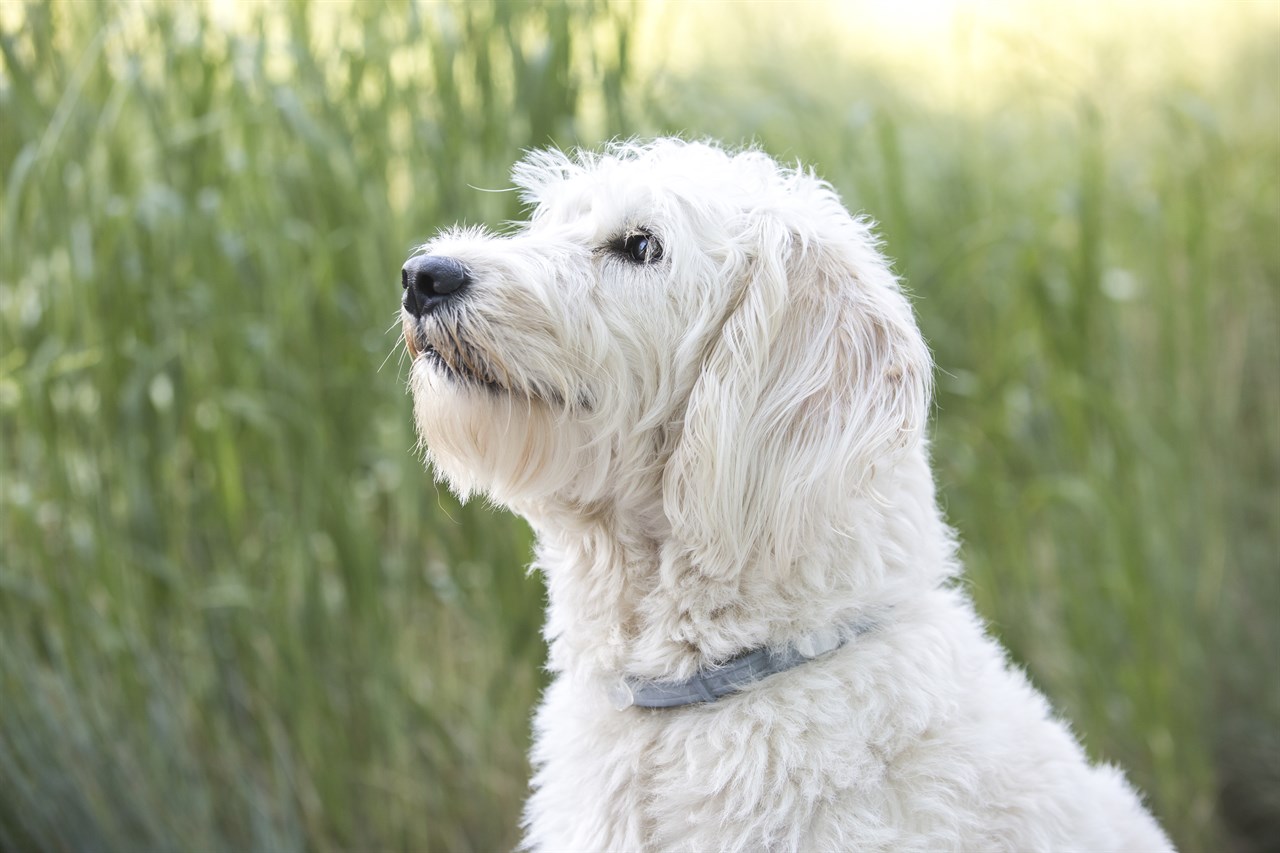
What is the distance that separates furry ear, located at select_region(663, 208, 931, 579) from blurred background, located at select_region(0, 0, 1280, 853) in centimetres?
83

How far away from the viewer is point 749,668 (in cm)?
198

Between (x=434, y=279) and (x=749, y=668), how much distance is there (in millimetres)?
844

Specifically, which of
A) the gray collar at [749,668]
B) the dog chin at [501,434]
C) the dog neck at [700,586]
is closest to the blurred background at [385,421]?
the dog chin at [501,434]

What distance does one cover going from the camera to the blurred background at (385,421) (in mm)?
3111

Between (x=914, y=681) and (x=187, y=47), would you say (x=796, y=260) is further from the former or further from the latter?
(x=187, y=47)

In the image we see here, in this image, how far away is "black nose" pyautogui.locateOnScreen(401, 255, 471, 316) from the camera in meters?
1.99

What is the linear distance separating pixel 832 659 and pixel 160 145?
2.49 m

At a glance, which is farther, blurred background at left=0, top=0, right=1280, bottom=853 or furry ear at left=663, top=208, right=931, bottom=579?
blurred background at left=0, top=0, right=1280, bottom=853

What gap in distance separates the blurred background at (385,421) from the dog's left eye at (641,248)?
623 mm

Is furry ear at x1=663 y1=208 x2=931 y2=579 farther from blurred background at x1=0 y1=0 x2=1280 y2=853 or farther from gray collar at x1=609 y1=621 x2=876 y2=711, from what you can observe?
blurred background at x1=0 y1=0 x2=1280 y2=853

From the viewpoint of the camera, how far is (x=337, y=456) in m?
3.41

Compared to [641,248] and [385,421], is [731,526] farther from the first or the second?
[385,421]

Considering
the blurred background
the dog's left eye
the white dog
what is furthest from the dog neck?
the blurred background

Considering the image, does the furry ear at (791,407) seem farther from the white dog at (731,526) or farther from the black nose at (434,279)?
the black nose at (434,279)
